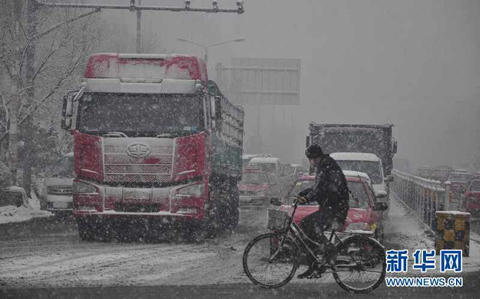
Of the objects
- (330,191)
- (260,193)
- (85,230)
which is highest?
(330,191)

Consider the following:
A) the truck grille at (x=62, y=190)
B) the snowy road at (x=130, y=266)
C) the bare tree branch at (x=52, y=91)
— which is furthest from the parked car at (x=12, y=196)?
the snowy road at (x=130, y=266)

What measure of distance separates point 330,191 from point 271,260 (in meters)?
1.07

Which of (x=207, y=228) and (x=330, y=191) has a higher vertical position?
(x=330, y=191)

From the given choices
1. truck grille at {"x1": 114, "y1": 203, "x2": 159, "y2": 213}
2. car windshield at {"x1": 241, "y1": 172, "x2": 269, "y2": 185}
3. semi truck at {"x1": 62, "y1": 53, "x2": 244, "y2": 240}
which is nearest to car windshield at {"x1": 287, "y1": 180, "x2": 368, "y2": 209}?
semi truck at {"x1": 62, "y1": 53, "x2": 244, "y2": 240}

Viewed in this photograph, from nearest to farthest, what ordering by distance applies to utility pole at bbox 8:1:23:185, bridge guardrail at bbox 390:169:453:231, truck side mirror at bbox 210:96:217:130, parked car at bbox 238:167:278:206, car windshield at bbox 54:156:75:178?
truck side mirror at bbox 210:96:217:130
bridge guardrail at bbox 390:169:453:231
car windshield at bbox 54:156:75:178
utility pole at bbox 8:1:23:185
parked car at bbox 238:167:278:206

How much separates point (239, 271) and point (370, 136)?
1767 cm

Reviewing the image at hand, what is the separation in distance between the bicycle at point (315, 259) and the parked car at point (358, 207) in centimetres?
227

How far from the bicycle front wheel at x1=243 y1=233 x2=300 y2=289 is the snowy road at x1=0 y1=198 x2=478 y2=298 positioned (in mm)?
167

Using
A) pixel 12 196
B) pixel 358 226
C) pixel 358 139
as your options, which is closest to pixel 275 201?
pixel 358 226

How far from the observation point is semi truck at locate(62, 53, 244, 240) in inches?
668

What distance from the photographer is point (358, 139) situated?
30.0m

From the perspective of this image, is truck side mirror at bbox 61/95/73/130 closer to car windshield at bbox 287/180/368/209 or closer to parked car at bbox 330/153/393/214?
car windshield at bbox 287/180/368/209

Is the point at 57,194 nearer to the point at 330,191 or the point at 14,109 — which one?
the point at 14,109

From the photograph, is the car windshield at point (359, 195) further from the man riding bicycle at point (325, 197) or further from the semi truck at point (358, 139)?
the semi truck at point (358, 139)
